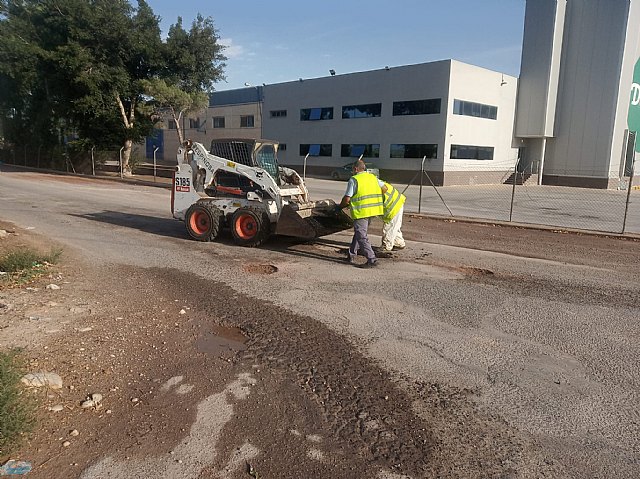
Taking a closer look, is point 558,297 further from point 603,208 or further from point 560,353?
point 603,208

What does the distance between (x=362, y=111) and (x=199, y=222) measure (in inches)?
1196

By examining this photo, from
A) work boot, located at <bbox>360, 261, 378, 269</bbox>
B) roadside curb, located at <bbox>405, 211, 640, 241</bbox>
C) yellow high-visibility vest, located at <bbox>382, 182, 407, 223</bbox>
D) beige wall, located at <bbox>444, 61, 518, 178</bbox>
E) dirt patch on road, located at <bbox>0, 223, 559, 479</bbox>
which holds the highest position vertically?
beige wall, located at <bbox>444, 61, 518, 178</bbox>

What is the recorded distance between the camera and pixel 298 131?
43.5 m

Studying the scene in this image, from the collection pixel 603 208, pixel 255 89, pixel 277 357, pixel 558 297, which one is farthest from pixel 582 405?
pixel 255 89

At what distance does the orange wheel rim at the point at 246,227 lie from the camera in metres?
9.59

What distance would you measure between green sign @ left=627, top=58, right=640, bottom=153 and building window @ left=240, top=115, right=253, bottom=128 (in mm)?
32491

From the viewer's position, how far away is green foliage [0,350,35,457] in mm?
3016

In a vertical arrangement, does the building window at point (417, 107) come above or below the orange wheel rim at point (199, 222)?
above

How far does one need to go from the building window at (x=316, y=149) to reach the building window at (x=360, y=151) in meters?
1.51

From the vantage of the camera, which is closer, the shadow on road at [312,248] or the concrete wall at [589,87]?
the shadow on road at [312,248]

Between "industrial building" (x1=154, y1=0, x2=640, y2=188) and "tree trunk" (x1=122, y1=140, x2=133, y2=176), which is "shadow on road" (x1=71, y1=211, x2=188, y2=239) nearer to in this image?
"tree trunk" (x1=122, y1=140, x2=133, y2=176)

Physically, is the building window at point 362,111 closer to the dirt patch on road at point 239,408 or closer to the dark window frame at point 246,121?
the dark window frame at point 246,121

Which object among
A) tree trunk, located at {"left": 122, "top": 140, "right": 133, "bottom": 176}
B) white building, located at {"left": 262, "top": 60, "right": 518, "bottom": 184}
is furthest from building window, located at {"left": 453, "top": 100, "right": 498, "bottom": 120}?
tree trunk, located at {"left": 122, "top": 140, "right": 133, "bottom": 176}

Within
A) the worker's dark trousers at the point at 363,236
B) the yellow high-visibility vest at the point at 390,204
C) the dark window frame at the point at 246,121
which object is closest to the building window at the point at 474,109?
the dark window frame at the point at 246,121
